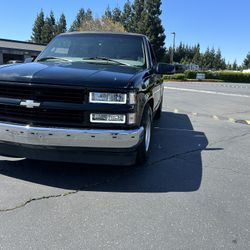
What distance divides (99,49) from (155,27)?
61837 millimetres

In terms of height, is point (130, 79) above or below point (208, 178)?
above

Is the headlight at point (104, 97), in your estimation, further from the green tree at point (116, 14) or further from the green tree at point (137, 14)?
the green tree at point (116, 14)

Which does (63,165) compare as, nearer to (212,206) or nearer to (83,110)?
(83,110)

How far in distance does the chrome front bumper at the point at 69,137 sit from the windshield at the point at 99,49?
1660mm

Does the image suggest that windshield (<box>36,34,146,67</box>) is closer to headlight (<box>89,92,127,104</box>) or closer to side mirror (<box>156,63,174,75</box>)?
side mirror (<box>156,63,174,75</box>)

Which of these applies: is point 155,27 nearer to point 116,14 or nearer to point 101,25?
Result: point 101,25

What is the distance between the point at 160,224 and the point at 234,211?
887 millimetres

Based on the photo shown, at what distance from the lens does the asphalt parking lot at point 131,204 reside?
3.24 meters

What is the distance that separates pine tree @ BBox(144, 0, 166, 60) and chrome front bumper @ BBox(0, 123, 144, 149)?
61984 millimetres

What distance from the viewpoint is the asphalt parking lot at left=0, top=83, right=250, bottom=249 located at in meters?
3.24

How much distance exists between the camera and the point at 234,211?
393cm

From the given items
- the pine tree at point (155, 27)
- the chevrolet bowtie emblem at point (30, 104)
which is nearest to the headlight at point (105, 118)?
the chevrolet bowtie emblem at point (30, 104)

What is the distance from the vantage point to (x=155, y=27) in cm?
6550

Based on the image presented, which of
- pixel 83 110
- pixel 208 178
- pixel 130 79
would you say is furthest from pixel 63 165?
pixel 208 178
